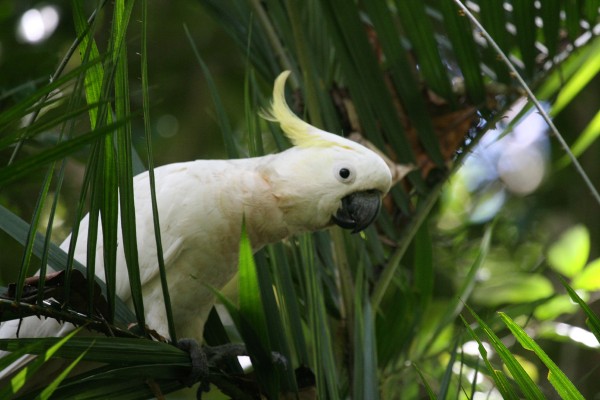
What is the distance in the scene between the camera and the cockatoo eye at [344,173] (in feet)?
7.55

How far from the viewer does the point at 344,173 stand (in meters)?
2.31

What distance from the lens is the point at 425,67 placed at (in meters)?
2.44

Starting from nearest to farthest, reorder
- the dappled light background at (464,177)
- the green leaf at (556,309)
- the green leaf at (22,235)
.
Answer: the green leaf at (22,235) < the green leaf at (556,309) < the dappled light background at (464,177)

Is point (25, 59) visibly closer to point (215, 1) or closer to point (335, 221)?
point (215, 1)

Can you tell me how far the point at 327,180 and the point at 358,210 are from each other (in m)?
0.13

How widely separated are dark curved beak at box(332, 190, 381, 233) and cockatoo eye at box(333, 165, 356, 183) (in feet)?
0.16

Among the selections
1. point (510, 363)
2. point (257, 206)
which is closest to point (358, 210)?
point (257, 206)

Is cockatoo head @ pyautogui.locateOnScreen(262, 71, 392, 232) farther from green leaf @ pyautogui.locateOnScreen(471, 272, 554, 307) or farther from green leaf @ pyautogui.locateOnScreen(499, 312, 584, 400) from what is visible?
green leaf @ pyautogui.locateOnScreen(471, 272, 554, 307)

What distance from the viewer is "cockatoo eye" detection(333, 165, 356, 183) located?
2.30 m

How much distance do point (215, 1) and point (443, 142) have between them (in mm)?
911

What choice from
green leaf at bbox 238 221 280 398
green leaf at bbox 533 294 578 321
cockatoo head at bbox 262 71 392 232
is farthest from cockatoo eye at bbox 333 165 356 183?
green leaf at bbox 533 294 578 321

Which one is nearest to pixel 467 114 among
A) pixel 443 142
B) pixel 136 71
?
pixel 443 142

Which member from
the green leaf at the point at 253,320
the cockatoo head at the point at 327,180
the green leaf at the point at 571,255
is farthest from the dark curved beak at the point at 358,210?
the green leaf at the point at 571,255

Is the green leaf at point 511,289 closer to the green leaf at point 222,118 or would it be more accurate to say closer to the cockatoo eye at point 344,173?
the cockatoo eye at point 344,173
